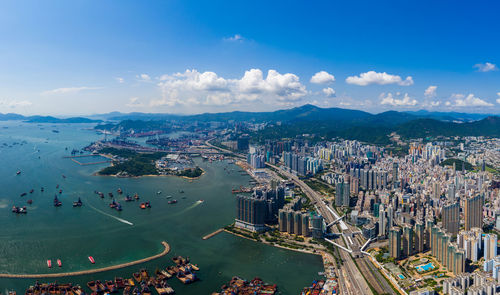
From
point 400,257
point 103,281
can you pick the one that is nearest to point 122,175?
point 103,281

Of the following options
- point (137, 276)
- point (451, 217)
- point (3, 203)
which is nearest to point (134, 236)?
point (137, 276)

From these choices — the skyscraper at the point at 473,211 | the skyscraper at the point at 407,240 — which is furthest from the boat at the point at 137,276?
the skyscraper at the point at 473,211

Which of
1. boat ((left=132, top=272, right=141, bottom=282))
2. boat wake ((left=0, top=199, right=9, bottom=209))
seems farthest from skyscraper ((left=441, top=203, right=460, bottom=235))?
boat wake ((left=0, top=199, right=9, bottom=209))

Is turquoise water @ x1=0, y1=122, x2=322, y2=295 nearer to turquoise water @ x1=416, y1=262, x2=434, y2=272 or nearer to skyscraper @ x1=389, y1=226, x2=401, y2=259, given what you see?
skyscraper @ x1=389, y1=226, x2=401, y2=259

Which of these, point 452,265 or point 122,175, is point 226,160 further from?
point 452,265

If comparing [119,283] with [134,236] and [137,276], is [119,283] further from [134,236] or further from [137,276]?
[134,236]
